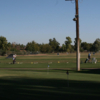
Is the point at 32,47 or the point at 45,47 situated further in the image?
the point at 45,47

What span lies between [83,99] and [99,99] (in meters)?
0.59

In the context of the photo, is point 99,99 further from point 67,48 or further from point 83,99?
point 67,48

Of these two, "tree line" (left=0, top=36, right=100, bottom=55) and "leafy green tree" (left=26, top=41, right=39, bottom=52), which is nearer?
"tree line" (left=0, top=36, right=100, bottom=55)

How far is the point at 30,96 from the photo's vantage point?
27.0 feet

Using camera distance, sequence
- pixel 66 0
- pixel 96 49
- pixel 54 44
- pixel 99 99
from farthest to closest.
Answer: pixel 54 44, pixel 96 49, pixel 66 0, pixel 99 99

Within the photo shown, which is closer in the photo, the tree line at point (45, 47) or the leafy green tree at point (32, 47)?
the tree line at point (45, 47)

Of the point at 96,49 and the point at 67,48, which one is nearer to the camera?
the point at 67,48

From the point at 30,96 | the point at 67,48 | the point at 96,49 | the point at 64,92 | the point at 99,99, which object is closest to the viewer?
the point at 99,99

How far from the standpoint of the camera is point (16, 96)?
8289 mm

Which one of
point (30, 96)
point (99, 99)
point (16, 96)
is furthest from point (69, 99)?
point (16, 96)

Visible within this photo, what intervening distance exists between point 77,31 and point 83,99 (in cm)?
1480

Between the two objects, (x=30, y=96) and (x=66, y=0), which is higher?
(x=66, y=0)

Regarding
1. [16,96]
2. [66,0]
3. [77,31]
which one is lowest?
[16,96]

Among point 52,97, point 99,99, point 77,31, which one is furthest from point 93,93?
point 77,31
